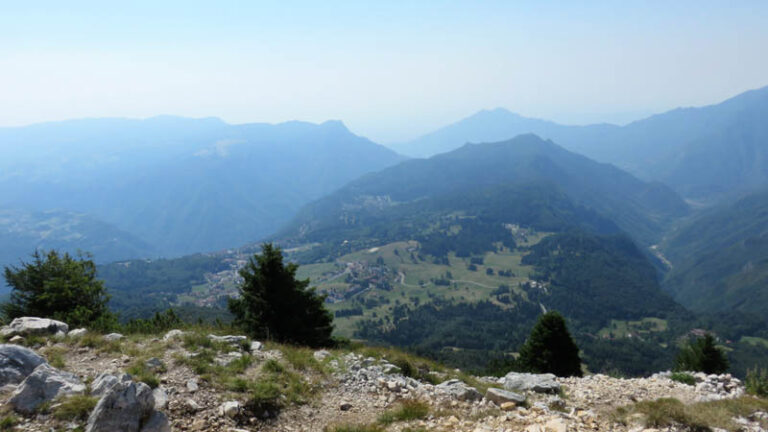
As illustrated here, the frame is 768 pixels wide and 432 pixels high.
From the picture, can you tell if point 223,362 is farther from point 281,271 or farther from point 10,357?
point 281,271

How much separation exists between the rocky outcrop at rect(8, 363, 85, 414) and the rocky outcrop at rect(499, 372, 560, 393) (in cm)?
1552

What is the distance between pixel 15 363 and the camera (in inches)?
432

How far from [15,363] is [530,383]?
18.7 meters

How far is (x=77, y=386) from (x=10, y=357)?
10.7 ft

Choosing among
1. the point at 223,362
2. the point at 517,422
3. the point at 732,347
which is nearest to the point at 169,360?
the point at 223,362

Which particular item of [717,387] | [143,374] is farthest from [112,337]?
[717,387]

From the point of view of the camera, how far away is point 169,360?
12922 millimetres

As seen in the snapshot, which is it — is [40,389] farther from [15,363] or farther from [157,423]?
[157,423]

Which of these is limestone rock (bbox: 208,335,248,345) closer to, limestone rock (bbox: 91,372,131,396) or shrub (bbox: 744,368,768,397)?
limestone rock (bbox: 91,372,131,396)

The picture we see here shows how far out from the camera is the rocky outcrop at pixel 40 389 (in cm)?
923

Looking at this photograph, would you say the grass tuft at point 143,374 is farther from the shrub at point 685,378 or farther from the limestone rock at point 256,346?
the shrub at point 685,378

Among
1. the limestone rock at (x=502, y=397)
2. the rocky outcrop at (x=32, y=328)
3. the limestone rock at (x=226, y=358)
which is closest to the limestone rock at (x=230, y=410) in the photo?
the limestone rock at (x=226, y=358)

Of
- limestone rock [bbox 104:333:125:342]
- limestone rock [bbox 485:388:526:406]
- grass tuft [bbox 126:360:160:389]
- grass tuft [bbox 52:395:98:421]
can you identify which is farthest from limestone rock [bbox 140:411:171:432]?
limestone rock [bbox 485:388:526:406]

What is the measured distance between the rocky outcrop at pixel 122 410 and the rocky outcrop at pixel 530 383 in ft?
44.1
